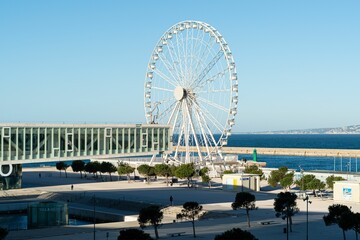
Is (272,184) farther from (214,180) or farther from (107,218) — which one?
(107,218)

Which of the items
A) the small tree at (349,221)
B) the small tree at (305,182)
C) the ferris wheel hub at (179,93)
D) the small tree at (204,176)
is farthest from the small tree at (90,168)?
the small tree at (349,221)

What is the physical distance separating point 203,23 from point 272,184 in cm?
2553

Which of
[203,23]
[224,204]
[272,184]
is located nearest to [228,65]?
[203,23]

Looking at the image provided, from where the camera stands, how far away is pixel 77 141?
63188mm

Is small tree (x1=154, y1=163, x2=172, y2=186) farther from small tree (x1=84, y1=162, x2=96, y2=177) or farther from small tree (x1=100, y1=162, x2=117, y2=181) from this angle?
small tree (x1=84, y1=162, x2=96, y2=177)

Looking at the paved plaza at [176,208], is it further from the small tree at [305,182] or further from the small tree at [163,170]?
the small tree at [163,170]

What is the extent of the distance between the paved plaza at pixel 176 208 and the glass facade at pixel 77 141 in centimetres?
659

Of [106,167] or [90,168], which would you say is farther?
[90,168]

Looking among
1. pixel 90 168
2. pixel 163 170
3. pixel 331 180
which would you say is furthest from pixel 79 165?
pixel 331 180

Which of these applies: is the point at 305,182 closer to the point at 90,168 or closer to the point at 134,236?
the point at 90,168

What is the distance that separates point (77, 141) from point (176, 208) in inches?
484

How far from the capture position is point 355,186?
2785 inches

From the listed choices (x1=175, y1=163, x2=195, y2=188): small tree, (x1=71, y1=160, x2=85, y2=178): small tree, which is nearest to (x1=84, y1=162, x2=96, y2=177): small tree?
(x1=71, y1=160, x2=85, y2=178): small tree

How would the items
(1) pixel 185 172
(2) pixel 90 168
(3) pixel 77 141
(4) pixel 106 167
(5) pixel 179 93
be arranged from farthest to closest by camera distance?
(2) pixel 90 168 < (4) pixel 106 167 < (5) pixel 179 93 < (1) pixel 185 172 < (3) pixel 77 141
